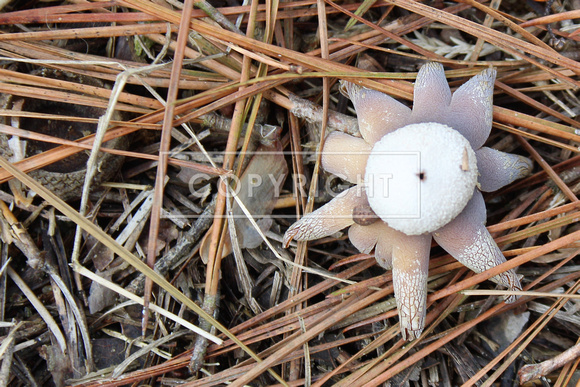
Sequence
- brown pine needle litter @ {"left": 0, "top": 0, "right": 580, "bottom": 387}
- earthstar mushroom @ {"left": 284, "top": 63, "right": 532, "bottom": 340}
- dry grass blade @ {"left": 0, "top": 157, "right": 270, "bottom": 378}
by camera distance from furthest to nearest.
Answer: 1. brown pine needle litter @ {"left": 0, "top": 0, "right": 580, "bottom": 387}
2. dry grass blade @ {"left": 0, "top": 157, "right": 270, "bottom": 378}
3. earthstar mushroom @ {"left": 284, "top": 63, "right": 532, "bottom": 340}

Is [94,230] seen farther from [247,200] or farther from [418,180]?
[418,180]

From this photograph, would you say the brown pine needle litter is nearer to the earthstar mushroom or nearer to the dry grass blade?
the dry grass blade

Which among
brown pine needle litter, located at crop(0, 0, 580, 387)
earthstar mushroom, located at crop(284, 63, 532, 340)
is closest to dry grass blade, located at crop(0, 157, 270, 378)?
brown pine needle litter, located at crop(0, 0, 580, 387)

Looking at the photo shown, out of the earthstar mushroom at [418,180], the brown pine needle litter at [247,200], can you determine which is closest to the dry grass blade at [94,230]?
the brown pine needle litter at [247,200]

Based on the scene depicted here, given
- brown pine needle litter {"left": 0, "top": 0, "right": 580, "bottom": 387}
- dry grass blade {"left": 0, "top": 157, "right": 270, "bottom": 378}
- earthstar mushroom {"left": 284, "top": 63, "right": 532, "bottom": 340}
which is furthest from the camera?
brown pine needle litter {"left": 0, "top": 0, "right": 580, "bottom": 387}

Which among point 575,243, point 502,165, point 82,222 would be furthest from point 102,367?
point 575,243

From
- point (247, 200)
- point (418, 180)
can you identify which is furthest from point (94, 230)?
point (418, 180)

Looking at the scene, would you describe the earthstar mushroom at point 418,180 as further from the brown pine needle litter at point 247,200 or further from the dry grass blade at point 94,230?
the dry grass blade at point 94,230
